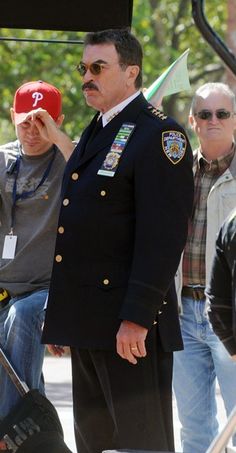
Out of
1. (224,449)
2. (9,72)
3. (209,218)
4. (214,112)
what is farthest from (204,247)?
(9,72)

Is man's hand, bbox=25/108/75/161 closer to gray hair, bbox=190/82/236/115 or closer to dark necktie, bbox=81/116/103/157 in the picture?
dark necktie, bbox=81/116/103/157

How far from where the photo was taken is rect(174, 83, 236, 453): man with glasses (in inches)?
217

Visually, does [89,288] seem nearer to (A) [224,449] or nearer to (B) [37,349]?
(B) [37,349]

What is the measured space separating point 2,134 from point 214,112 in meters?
20.1

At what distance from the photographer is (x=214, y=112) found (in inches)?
224

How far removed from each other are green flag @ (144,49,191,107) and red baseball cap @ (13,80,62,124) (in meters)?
0.51

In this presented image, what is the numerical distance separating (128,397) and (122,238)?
2.01 feet

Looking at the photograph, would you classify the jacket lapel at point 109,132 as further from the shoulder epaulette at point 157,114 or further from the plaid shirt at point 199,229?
the plaid shirt at point 199,229

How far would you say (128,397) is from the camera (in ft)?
14.9

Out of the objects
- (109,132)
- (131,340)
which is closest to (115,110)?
(109,132)

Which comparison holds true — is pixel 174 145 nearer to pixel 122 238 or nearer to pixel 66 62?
pixel 122 238

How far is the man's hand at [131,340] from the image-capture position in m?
4.39

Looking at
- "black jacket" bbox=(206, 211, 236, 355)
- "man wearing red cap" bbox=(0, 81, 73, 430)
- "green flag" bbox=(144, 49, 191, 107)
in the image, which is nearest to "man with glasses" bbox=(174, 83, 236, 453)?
"green flag" bbox=(144, 49, 191, 107)

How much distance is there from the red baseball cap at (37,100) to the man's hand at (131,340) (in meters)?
1.44
